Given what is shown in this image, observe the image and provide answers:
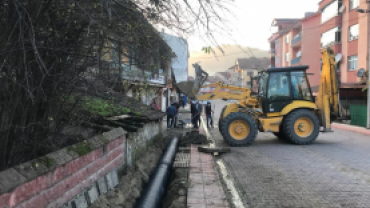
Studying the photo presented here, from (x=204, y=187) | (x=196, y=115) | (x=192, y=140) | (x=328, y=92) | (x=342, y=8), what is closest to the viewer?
(x=204, y=187)

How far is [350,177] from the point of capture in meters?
5.79

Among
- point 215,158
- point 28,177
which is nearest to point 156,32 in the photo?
point 28,177

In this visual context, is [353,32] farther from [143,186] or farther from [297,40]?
[143,186]

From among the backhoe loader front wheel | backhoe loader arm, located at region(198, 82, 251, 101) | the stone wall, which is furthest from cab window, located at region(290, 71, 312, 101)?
the stone wall

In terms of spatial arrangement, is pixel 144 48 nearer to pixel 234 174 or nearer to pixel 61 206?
pixel 61 206

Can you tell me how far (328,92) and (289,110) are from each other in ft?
5.03

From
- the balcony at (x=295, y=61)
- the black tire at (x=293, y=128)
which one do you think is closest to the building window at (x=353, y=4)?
the balcony at (x=295, y=61)

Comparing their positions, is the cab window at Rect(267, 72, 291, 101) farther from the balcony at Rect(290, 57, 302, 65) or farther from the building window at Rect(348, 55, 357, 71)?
the balcony at Rect(290, 57, 302, 65)

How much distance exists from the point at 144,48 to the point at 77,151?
1.72m

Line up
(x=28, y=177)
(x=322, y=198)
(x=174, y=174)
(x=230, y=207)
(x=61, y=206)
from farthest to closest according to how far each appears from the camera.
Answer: (x=174, y=174)
(x=322, y=198)
(x=230, y=207)
(x=61, y=206)
(x=28, y=177)

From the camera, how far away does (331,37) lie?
86.8 ft

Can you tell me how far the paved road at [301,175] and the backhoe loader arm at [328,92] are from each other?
1121 mm

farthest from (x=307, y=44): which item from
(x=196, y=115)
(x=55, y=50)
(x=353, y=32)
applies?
(x=55, y=50)

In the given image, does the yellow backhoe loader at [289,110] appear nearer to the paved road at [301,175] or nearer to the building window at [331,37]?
the paved road at [301,175]
